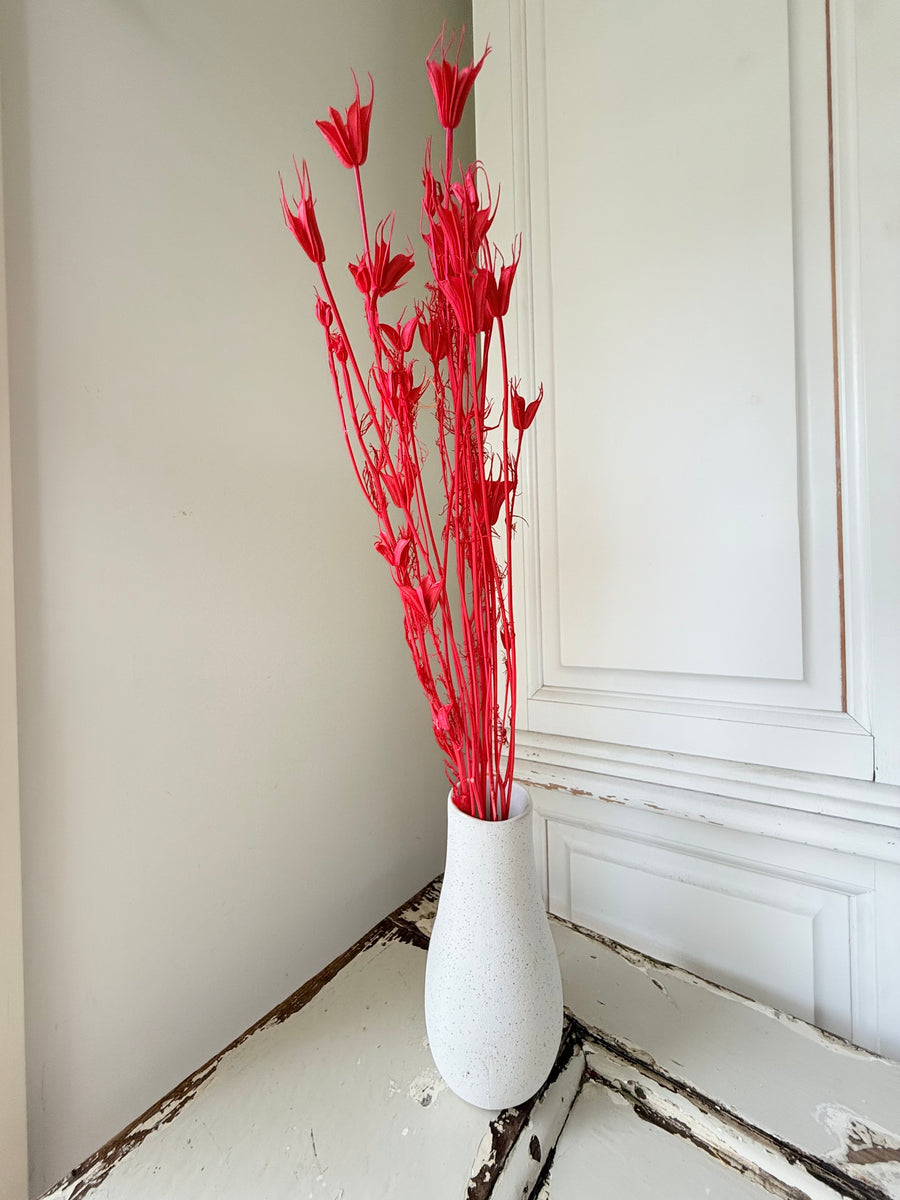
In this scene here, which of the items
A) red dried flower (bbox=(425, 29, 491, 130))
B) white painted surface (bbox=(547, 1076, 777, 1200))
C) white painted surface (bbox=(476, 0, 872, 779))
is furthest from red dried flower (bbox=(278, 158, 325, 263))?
white painted surface (bbox=(547, 1076, 777, 1200))

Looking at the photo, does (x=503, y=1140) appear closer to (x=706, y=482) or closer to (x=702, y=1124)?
(x=702, y=1124)

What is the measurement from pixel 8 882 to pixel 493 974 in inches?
15.7

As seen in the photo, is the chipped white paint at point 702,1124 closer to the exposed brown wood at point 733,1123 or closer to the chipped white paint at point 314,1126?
the exposed brown wood at point 733,1123

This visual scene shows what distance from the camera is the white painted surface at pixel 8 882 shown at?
426 mm

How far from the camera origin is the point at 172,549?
1.81 feet

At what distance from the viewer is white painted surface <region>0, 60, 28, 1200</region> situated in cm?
43

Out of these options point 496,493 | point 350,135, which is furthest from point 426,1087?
point 350,135

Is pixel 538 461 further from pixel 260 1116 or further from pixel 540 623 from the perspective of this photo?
pixel 260 1116

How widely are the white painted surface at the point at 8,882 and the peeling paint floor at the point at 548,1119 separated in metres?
0.07

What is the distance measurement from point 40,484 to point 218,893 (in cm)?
46

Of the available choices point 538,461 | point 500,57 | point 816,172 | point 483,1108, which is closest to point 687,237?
point 816,172

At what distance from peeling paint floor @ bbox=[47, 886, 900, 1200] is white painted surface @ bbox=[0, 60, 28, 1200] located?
71mm

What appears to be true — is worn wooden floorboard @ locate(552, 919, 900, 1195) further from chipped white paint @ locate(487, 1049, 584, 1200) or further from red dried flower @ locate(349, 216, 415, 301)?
red dried flower @ locate(349, 216, 415, 301)

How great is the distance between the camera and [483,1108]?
0.43 metres
